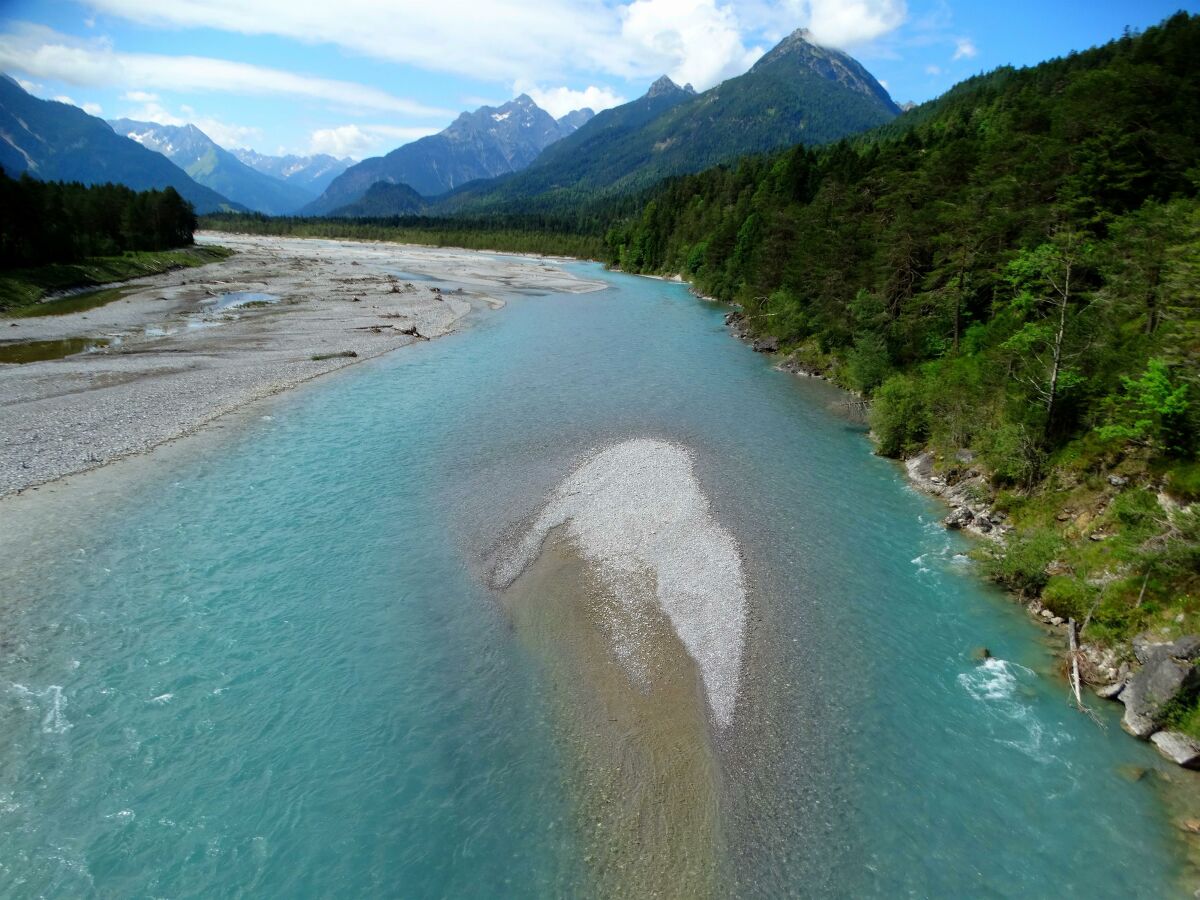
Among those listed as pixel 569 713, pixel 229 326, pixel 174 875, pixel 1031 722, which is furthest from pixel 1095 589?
pixel 229 326

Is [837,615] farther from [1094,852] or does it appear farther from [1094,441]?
[1094,441]

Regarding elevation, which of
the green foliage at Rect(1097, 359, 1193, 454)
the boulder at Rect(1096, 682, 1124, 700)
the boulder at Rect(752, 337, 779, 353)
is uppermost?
the green foliage at Rect(1097, 359, 1193, 454)

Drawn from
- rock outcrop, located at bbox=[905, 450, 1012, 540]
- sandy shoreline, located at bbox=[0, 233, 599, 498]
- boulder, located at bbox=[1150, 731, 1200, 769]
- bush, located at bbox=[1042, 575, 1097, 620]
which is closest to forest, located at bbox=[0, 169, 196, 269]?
sandy shoreline, located at bbox=[0, 233, 599, 498]

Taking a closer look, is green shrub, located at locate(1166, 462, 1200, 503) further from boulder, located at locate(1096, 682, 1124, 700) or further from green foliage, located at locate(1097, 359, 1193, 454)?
boulder, located at locate(1096, 682, 1124, 700)

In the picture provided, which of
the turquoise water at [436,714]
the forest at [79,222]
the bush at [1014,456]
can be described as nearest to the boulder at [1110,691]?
the turquoise water at [436,714]

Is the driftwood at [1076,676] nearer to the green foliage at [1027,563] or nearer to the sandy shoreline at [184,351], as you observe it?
the green foliage at [1027,563]
